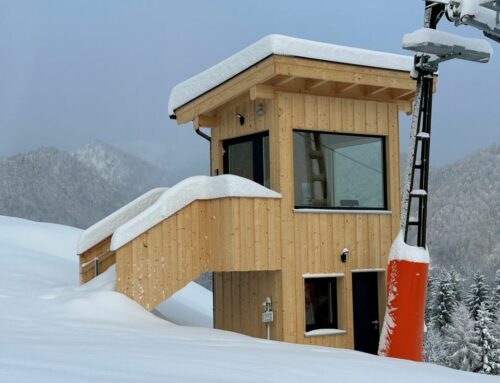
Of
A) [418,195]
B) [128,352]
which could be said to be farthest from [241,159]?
[128,352]

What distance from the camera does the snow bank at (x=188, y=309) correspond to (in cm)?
1414

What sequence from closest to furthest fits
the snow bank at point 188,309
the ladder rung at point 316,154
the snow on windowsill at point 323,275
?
the snow on windowsill at point 323,275
the ladder rung at point 316,154
the snow bank at point 188,309

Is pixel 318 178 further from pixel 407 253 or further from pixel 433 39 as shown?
pixel 433 39

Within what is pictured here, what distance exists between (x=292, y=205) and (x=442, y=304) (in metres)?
47.7

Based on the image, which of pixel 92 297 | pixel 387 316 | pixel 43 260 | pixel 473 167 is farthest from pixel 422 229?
pixel 473 167

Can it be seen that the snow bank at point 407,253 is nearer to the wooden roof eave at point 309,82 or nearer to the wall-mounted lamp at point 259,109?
the wooden roof eave at point 309,82

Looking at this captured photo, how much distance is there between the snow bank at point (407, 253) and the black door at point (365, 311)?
175 cm

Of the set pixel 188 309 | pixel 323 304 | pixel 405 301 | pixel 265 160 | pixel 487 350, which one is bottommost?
pixel 487 350

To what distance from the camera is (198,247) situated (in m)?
11.1

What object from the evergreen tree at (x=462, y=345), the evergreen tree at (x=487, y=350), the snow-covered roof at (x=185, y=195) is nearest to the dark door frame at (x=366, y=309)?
the snow-covered roof at (x=185, y=195)

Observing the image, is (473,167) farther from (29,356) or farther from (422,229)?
(29,356)

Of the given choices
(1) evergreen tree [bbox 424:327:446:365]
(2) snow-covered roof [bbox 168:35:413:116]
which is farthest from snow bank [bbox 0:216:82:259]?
(1) evergreen tree [bbox 424:327:446:365]

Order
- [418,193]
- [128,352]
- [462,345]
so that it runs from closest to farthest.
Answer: [128,352], [418,193], [462,345]

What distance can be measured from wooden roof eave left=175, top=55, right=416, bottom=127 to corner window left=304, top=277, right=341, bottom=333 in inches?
127
